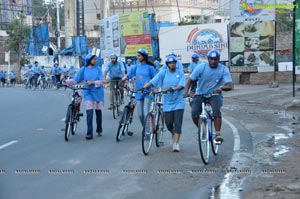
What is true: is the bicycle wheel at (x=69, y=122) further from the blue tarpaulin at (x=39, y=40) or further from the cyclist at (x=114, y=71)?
the blue tarpaulin at (x=39, y=40)

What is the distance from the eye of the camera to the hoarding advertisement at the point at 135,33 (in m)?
44.9

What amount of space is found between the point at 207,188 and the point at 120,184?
122 centimetres

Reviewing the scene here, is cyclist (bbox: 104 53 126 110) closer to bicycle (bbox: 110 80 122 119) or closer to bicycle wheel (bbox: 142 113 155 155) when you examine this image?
bicycle (bbox: 110 80 122 119)

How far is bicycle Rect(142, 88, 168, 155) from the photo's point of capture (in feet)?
33.7

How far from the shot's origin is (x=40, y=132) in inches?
543

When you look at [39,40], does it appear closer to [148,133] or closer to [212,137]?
[148,133]

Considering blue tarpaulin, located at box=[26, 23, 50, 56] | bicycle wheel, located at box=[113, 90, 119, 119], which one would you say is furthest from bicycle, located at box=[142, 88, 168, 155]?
blue tarpaulin, located at box=[26, 23, 50, 56]

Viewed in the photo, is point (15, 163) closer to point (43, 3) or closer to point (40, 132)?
point (40, 132)

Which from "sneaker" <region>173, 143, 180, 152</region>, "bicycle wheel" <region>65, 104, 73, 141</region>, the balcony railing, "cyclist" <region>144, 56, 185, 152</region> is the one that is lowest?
"sneaker" <region>173, 143, 180, 152</region>

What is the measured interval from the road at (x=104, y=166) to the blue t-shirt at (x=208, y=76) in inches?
49.8

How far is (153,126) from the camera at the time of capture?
10477 mm

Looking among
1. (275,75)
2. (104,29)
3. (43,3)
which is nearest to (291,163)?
(275,75)

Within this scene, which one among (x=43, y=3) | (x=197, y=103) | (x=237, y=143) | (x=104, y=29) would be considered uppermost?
(x=43, y=3)

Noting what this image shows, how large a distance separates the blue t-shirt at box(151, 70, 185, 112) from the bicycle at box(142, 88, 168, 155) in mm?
206
